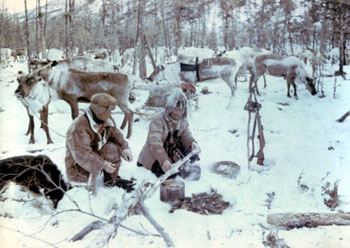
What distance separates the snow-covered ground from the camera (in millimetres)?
1899

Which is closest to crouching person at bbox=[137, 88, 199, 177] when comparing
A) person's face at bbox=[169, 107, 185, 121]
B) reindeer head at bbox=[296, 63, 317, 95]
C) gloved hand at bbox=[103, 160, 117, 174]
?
person's face at bbox=[169, 107, 185, 121]

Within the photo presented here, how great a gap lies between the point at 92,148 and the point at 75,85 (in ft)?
2.06

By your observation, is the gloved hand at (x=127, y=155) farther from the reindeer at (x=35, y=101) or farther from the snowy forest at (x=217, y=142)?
the reindeer at (x=35, y=101)

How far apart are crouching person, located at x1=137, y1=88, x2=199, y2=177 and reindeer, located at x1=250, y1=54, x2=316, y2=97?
90 cm

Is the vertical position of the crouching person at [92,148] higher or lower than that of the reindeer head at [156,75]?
lower

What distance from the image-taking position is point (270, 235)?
2.01 metres

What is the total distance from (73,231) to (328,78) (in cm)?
280

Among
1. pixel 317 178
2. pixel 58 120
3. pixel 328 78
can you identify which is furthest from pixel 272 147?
pixel 58 120

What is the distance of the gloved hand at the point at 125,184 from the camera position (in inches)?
85.4

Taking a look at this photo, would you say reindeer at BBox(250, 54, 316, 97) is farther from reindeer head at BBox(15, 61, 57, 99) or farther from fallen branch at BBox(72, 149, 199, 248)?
reindeer head at BBox(15, 61, 57, 99)

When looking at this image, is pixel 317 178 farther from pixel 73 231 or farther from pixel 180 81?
pixel 73 231

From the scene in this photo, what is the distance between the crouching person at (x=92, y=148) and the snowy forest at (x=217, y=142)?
0.07m

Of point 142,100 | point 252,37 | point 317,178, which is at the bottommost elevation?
point 317,178

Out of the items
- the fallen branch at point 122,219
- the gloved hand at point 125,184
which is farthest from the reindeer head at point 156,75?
the fallen branch at point 122,219
